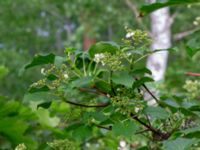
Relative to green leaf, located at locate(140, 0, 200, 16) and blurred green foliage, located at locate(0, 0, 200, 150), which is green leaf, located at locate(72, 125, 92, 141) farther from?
green leaf, located at locate(140, 0, 200, 16)

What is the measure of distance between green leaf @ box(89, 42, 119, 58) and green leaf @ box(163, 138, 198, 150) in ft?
0.66

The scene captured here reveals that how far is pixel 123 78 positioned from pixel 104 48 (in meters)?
0.07

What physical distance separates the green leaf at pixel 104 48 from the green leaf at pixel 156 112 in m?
0.13

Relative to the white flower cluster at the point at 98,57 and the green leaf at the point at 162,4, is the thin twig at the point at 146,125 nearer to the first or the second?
the white flower cluster at the point at 98,57

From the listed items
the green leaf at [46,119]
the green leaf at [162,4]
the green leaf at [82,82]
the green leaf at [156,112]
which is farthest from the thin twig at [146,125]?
the green leaf at [46,119]

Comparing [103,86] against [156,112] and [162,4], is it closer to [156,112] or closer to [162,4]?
[156,112]

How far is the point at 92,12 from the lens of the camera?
8523 mm

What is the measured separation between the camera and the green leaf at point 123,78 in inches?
37.6

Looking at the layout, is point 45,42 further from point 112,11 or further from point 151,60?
point 151,60

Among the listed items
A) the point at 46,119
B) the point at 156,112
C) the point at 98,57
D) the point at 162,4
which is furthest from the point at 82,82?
the point at 46,119

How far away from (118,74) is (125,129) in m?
0.10

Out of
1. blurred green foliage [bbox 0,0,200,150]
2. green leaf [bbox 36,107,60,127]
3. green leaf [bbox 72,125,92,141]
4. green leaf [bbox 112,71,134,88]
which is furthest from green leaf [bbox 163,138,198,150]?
green leaf [bbox 36,107,60,127]

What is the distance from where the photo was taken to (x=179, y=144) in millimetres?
912

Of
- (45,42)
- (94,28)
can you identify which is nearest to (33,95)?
(94,28)
